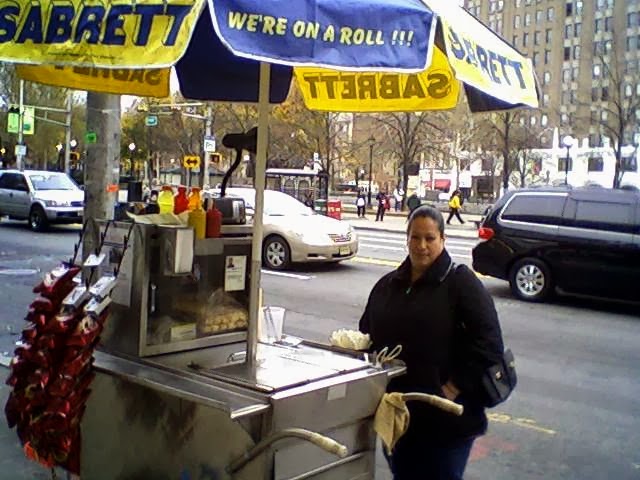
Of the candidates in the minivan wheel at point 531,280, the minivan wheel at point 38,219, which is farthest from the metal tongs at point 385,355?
the minivan wheel at point 38,219

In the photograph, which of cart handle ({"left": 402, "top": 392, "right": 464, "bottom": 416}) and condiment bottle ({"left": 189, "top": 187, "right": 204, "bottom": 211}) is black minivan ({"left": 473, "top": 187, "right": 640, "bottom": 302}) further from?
condiment bottle ({"left": 189, "top": 187, "right": 204, "bottom": 211})

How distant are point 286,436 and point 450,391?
801 millimetres

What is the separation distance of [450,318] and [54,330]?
5.32 ft

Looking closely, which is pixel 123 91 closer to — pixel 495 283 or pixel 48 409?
pixel 48 409

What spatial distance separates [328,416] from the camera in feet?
9.43

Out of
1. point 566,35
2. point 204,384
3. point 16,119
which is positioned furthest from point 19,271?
point 566,35

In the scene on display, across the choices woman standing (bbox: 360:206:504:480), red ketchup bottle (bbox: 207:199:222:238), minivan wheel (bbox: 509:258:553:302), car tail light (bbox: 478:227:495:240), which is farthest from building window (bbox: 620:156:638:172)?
red ketchup bottle (bbox: 207:199:222:238)

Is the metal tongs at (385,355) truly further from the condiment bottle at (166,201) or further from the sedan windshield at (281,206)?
the sedan windshield at (281,206)

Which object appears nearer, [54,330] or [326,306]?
[54,330]

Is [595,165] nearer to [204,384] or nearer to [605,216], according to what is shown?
[605,216]

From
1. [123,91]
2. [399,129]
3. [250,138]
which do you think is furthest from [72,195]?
[399,129]

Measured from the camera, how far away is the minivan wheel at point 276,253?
14141 millimetres

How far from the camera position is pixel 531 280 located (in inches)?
456

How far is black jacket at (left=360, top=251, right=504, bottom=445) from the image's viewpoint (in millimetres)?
2955
